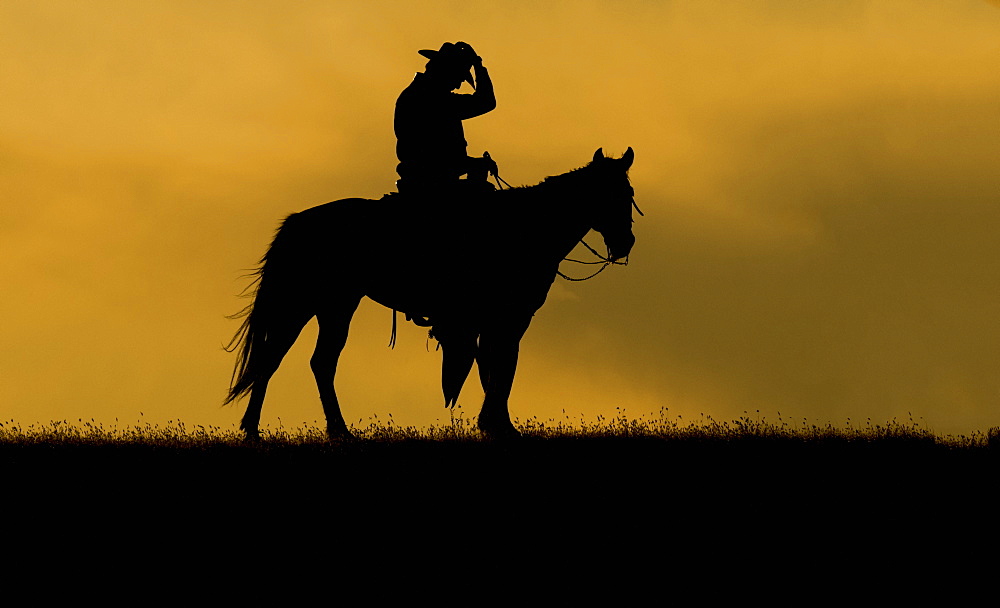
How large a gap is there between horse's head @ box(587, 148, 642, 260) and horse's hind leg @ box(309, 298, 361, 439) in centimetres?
344

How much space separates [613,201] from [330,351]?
13.4 feet

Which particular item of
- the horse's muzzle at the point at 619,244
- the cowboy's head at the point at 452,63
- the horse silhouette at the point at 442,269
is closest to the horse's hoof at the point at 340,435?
the horse silhouette at the point at 442,269

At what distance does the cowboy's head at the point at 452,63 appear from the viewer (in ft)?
55.9

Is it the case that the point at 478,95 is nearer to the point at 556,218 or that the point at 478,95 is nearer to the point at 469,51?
the point at 469,51

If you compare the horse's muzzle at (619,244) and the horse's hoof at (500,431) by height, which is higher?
the horse's muzzle at (619,244)

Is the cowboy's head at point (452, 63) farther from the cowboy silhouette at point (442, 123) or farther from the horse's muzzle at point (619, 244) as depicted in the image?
the horse's muzzle at point (619, 244)

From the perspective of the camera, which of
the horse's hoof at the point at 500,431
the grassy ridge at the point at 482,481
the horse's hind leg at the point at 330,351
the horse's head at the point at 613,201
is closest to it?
the grassy ridge at the point at 482,481

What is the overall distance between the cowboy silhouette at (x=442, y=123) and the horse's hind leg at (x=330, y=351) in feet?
5.89

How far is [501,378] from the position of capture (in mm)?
15852

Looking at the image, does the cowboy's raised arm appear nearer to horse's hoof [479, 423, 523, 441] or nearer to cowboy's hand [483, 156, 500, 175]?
cowboy's hand [483, 156, 500, 175]

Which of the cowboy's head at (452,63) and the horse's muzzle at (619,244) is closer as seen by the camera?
the horse's muzzle at (619,244)

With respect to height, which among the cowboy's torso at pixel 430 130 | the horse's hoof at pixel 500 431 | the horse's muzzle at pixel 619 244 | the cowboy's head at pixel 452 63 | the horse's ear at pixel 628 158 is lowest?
the horse's hoof at pixel 500 431

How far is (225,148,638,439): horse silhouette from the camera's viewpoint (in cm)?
1627

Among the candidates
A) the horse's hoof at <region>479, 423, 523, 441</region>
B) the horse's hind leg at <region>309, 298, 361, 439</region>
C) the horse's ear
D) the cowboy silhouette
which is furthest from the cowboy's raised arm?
the horse's hoof at <region>479, 423, 523, 441</region>
